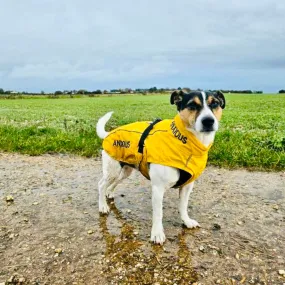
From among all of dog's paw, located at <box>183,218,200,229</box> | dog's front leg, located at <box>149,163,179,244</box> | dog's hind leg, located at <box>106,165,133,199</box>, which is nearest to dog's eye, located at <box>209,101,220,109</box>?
dog's front leg, located at <box>149,163,179,244</box>

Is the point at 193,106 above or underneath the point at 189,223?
above

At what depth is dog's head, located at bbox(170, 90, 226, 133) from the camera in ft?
14.3

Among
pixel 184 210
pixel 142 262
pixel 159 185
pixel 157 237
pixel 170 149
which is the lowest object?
pixel 142 262

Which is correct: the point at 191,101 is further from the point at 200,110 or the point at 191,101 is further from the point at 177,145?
the point at 177,145

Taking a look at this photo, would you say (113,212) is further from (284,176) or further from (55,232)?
(284,176)

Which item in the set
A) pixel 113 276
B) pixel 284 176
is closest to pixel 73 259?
pixel 113 276

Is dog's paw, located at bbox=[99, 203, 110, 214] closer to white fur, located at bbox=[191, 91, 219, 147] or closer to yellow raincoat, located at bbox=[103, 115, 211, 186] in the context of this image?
yellow raincoat, located at bbox=[103, 115, 211, 186]

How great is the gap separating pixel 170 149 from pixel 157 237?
4.06 feet

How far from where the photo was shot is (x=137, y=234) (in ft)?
16.8

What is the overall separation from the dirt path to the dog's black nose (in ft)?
5.49

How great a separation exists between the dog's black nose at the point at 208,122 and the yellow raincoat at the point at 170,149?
0.34 metres

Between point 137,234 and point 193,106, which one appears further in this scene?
point 137,234

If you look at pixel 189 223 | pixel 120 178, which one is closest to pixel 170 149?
pixel 189 223

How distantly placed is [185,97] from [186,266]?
6.98 feet
